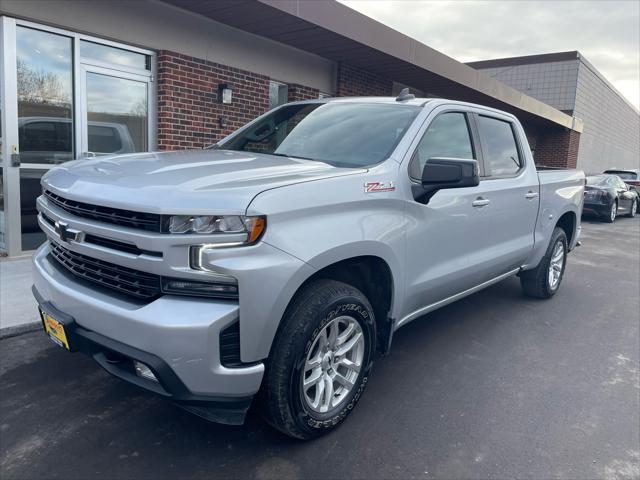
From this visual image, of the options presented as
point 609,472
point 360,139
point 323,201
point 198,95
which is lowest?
point 609,472

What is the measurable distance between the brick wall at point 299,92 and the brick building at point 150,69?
28 mm

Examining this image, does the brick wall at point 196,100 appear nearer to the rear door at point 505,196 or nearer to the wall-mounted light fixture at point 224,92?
the wall-mounted light fixture at point 224,92

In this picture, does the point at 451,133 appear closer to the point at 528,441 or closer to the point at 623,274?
the point at 528,441

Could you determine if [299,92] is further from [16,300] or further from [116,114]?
[16,300]

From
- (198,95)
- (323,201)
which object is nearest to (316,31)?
(198,95)

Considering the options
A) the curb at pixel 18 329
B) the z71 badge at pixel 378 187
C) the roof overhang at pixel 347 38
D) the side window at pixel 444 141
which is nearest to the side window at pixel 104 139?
the roof overhang at pixel 347 38

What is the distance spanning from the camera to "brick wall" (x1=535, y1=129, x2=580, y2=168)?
22219 millimetres

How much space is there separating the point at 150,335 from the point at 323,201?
102 centimetres

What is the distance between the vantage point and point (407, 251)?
3229 mm

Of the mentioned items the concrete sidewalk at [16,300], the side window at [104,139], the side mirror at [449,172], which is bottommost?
the concrete sidewalk at [16,300]

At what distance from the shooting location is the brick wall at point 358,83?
10211 millimetres

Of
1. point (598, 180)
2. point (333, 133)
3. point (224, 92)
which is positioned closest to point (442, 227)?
point (333, 133)

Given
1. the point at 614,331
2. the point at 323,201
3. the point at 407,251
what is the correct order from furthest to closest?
the point at 614,331 → the point at 407,251 → the point at 323,201

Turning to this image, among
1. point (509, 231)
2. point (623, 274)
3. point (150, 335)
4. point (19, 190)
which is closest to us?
point (150, 335)
